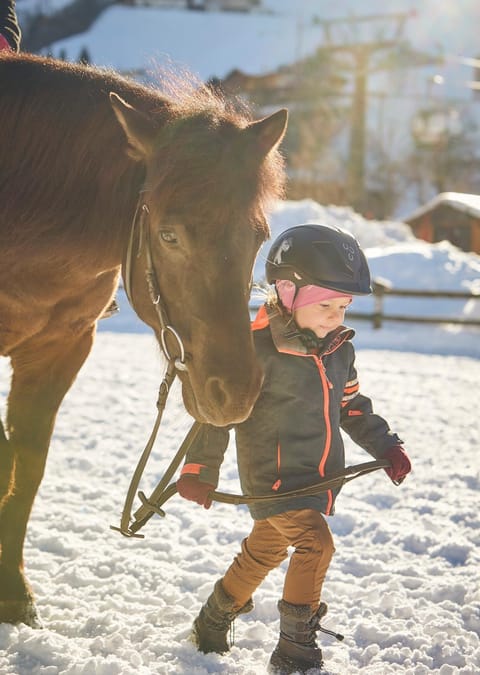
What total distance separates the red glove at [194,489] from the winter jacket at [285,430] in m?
0.02

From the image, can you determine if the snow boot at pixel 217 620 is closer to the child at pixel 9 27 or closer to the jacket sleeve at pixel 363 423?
the jacket sleeve at pixel 363 423

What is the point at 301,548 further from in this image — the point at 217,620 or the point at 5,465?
the point at 5,465

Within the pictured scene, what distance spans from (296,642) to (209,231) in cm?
145

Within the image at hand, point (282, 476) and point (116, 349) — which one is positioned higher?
point (282, 476)

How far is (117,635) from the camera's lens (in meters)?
2.67

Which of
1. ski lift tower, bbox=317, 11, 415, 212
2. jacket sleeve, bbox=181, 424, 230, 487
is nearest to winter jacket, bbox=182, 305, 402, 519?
jacket sleeve, bbox=181, 424, 230, 487

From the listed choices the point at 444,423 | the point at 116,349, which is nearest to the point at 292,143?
the point at 116,349

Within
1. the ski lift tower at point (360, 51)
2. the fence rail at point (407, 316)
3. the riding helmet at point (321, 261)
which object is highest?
the ski lift tower at point (360, 51)

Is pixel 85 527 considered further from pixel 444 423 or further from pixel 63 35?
pixel 63 35

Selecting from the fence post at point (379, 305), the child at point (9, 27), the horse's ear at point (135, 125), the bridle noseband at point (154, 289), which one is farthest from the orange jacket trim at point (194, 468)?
the fence post at point (379, 305)

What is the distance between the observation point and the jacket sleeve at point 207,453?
2336 mm

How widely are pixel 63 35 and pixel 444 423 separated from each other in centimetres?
6488

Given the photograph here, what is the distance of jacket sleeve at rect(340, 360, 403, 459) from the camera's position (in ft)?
8.27

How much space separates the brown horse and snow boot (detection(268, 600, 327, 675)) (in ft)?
2.62
